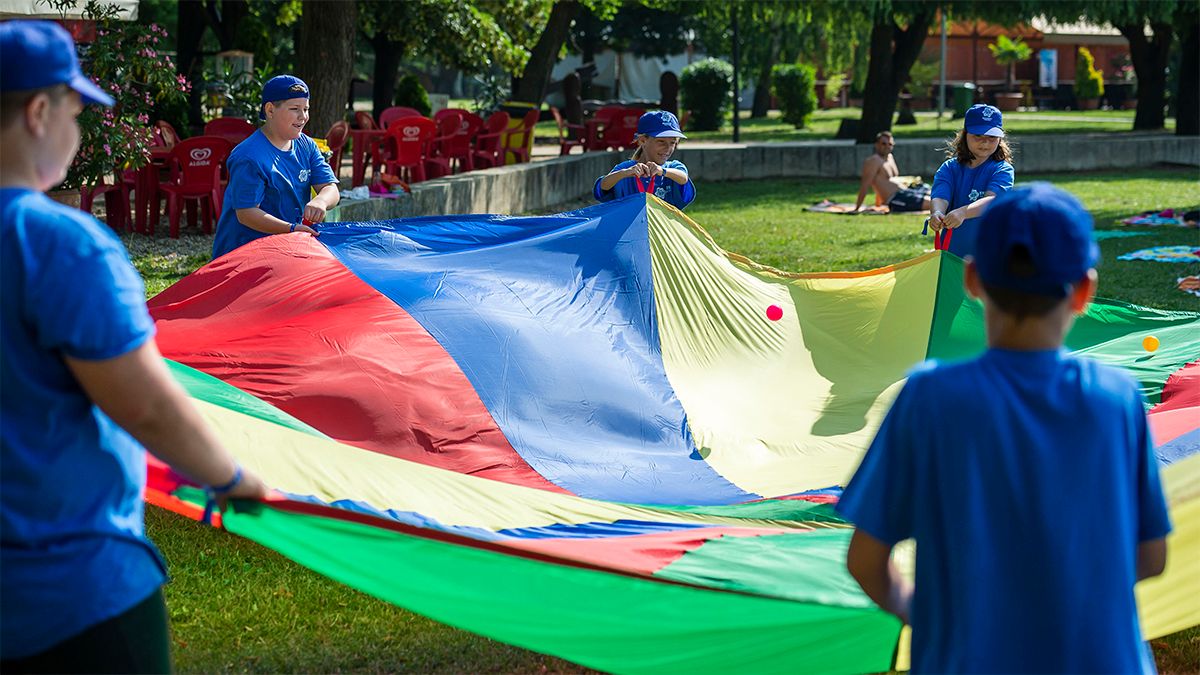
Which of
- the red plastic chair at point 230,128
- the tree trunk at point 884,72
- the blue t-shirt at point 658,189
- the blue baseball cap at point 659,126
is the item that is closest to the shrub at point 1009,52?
the tree trunk at point 884,72

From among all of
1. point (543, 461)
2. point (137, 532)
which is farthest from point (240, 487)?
point (543, 461)

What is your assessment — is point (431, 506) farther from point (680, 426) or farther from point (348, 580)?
point (680, 426)

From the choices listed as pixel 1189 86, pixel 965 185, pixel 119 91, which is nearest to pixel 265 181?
pixel 965 185

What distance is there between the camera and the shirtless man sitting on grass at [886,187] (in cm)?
1662

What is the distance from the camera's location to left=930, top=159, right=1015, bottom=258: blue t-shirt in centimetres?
690

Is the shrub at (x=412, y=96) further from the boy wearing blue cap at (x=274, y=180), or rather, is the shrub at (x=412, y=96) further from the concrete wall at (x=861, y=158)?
the boy wearing blue cap at (x=274, y=180)

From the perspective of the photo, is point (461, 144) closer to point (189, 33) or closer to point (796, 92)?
point (189, 33)

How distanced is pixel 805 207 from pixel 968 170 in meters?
10.3

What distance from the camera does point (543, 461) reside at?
5.02 meters

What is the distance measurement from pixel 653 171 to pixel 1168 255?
727cm

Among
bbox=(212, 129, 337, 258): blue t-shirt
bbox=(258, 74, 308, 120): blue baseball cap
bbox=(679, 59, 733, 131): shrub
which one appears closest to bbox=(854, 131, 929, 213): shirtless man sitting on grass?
bbox=(212, 129, 337, 258): blue t-shirt

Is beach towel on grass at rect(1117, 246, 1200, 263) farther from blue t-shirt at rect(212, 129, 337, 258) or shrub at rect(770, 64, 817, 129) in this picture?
shrub at rect(770, 64, 817, 129)

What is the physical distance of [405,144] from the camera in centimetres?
1454

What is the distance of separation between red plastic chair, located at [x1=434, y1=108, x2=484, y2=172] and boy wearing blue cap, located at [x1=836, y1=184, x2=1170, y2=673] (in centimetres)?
1396
